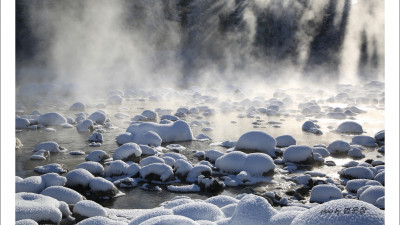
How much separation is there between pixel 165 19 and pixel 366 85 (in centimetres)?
1339

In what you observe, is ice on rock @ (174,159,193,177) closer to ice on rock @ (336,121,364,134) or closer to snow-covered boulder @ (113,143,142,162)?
snow-covered boulder @ (113,143,142,162)

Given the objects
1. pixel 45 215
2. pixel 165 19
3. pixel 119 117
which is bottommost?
pixel 45 215

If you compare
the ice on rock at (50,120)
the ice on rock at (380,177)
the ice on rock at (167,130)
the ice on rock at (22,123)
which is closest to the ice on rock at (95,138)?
the ice on rock at (167,130)

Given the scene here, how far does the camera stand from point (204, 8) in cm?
2844

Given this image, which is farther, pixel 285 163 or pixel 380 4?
pixel 380 4

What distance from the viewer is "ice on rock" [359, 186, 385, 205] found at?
4.73 metres

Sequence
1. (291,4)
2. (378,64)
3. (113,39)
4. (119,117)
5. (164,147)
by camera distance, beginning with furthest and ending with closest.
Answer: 1. (291,4)
2. (113,39)
3. (378,64)
4. (119,117)
5. (164,147)

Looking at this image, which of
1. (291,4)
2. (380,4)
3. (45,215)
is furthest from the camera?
(291,4)

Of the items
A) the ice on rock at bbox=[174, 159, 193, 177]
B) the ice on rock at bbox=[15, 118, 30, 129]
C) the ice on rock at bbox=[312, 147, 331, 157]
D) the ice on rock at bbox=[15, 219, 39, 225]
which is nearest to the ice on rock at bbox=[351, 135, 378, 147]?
the ice on rock at bbox=[312, 147, 331, 157]

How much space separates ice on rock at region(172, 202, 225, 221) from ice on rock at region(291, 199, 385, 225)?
3.33 ft

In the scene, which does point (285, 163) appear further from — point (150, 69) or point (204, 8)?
point (204, 8)
